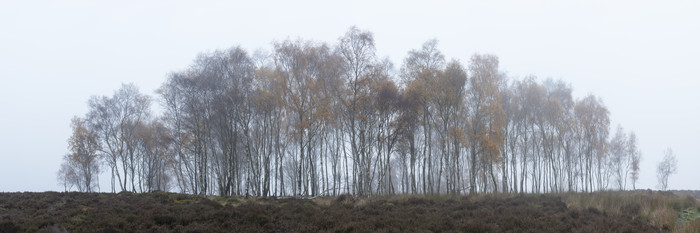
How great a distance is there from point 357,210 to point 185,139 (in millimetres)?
25175

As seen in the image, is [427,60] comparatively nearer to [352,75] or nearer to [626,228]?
[352,75]

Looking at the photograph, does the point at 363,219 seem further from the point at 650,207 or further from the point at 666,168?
the point at 666,168

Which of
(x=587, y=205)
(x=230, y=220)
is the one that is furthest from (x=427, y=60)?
(x=230, y=220)

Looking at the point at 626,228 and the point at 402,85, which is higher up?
the point at 402,85

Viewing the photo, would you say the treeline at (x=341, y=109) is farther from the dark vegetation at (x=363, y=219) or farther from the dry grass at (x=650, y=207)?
the dark vegetation at (x=363, y=219)

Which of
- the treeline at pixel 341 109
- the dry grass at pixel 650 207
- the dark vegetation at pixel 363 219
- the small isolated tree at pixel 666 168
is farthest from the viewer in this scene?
the small isolated tree at pixel 666 168

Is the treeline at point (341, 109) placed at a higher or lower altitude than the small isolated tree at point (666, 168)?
higher

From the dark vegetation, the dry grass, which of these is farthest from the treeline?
the dark vegetation

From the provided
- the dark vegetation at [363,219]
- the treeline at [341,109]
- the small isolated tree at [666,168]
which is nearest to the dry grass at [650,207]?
the dark vegetation at [363,219]

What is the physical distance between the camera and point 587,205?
16938 mm

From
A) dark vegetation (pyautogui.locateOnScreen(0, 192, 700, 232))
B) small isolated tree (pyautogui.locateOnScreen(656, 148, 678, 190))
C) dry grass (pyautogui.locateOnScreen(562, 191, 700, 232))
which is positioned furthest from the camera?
small isolated tree (pyautogui.locateOnScreen(656, 148, 678, 190))

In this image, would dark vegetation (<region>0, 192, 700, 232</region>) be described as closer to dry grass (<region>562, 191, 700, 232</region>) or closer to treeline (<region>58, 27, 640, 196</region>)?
dry grass (<region>562, 191, 700, 232</region>)

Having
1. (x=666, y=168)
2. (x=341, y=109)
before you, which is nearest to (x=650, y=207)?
(x=341, y=109)

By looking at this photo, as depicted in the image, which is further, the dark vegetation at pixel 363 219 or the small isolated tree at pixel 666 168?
the small isolated tree at pixel 666 168
